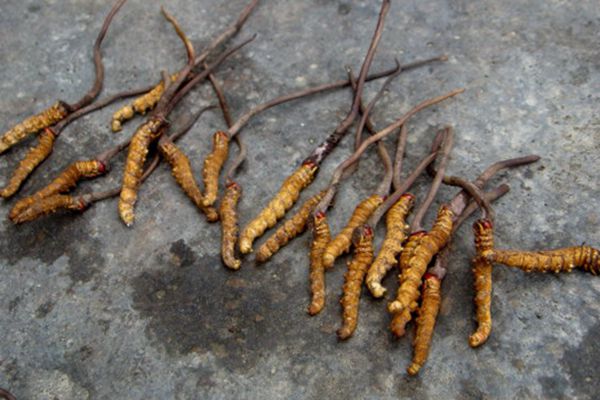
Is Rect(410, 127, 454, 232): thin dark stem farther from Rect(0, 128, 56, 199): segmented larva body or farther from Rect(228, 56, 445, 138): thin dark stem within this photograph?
Rect(0, 128, 56, 199): segmented larva body

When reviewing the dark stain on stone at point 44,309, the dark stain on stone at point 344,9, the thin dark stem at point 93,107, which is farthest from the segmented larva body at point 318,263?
the dark stain on stone at point 344,9

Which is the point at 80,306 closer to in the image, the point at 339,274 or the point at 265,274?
the point at 265,274

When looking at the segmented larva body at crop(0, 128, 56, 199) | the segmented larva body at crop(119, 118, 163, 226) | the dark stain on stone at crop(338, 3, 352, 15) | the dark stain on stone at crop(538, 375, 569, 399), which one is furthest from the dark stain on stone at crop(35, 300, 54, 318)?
the dark stain on stone at crop(338, 3, 352, 15)

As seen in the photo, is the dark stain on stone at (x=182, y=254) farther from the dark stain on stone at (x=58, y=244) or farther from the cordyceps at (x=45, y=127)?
the cordyceps at (x=45, y=127)

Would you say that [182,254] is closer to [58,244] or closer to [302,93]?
[58,244]

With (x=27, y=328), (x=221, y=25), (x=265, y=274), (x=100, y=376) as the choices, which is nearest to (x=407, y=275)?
(x=265, y=274)

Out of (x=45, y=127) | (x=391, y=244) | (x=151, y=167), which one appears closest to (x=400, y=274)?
(x=391, y=244)
